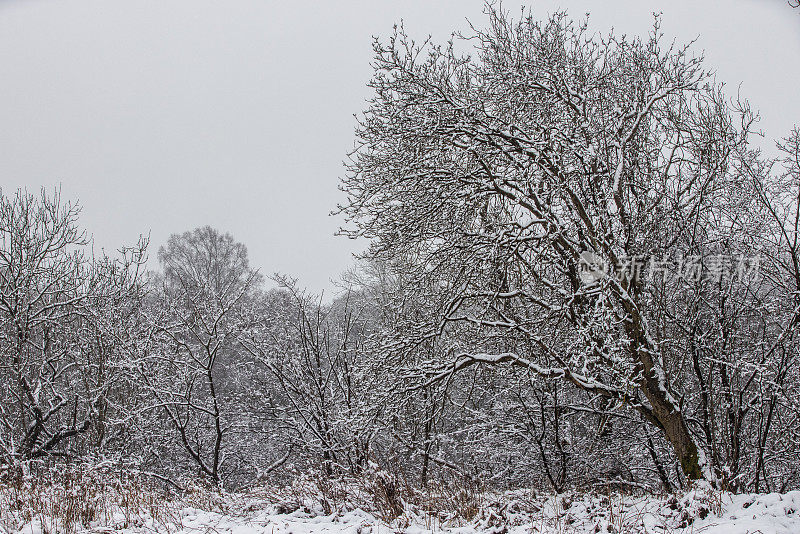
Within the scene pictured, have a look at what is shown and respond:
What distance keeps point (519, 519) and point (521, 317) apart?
396 centimetres

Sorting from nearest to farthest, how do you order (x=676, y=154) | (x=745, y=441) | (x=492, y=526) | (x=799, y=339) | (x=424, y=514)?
(x=492, y=526) → (x=424, y=514) → (x=799, y=339) → (x=745, y=441) → (x=676, y=154)

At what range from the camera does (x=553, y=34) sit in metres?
7.50

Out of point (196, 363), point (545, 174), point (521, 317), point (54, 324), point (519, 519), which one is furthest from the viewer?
point (196, 363)

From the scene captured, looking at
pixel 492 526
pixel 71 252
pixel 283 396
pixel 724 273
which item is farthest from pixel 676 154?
pixel 71 252

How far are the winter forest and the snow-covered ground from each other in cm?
6

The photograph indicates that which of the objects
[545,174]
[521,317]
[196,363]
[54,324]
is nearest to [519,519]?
[521,317]

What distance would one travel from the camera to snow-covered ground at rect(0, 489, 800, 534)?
12.6ft

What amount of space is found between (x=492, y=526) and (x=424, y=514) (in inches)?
A: 32.8

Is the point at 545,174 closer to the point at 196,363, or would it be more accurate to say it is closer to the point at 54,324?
the point at 196,363

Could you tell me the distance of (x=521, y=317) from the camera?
7910 millimetres

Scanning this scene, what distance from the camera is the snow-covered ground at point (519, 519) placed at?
3826 millimetres

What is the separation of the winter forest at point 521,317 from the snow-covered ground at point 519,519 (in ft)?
0.19

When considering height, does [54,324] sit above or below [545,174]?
below

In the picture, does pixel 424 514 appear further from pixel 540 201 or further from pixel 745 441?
pixel 745 441
